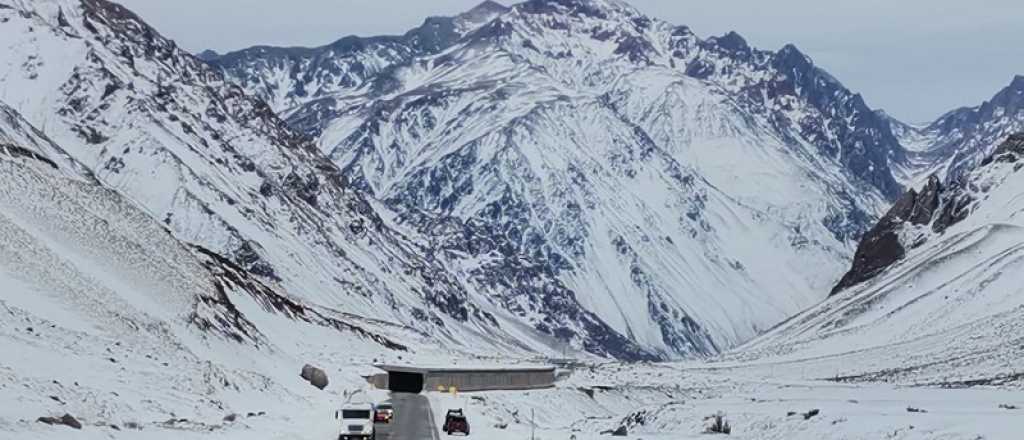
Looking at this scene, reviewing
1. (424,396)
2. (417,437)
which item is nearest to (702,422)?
(417,437)

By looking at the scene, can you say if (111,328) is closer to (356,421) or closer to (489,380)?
(356,421)

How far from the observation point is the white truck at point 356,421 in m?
51.4

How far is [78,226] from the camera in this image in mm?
81938

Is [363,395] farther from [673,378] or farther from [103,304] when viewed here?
[673,378]

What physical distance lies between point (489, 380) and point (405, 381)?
34.1 feet

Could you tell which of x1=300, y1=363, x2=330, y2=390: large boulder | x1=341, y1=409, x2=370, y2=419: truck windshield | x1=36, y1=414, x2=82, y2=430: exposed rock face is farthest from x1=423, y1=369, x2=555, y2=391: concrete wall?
x1=36, y1=414, x2=82, y2=430: exposed rock face

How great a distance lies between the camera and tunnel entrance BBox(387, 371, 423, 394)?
4493 inches

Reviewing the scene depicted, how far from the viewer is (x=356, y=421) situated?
5209 cm

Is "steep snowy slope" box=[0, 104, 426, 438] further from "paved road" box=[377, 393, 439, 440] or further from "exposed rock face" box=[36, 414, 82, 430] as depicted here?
"paved road" box=[377, 393, 439, 440]

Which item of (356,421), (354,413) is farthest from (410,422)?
(356,421)

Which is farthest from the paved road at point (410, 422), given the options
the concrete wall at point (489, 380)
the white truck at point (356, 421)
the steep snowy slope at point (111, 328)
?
the concrete wall at point (489, 380)

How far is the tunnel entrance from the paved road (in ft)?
42.9

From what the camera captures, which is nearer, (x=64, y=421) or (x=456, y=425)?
(x=64, y=421)

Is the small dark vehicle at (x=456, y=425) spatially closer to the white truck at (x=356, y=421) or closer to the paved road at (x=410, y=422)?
the paved road at (x=410, y=422)
